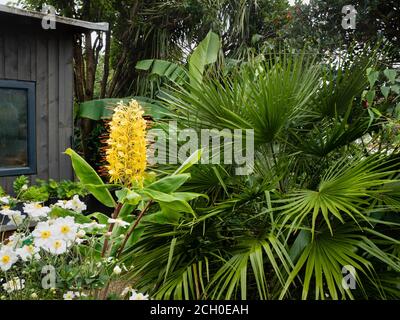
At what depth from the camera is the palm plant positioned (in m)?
2.56

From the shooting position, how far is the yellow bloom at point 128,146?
246 centimetres

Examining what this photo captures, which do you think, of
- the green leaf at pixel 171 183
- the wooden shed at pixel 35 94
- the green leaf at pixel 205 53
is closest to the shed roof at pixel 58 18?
the wooden shed at pixel 35 94

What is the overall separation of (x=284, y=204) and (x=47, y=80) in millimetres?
3821

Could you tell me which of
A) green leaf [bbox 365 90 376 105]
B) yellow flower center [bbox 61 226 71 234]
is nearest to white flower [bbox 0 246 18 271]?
yellow flower center [bbox 61 226 71 234]

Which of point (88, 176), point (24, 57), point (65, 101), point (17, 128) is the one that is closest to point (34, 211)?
point (88, 176)

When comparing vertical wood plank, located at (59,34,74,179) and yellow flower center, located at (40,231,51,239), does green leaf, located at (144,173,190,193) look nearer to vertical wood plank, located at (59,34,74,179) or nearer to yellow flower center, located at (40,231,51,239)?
yellow flower center, located at (40,231,51,239)

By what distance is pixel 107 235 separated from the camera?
85.5 inches

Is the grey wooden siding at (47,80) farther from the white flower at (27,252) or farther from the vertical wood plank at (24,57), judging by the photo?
the white flower at (27,252)

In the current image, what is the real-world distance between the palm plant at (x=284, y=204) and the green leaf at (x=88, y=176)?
34cm

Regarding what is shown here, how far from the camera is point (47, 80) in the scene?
5.48 meters

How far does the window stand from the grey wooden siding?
0.31 ft

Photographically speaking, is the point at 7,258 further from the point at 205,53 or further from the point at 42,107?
the point at 205,53

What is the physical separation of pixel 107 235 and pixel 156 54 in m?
7.32

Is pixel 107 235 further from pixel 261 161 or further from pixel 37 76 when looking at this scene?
pixel 37 76
